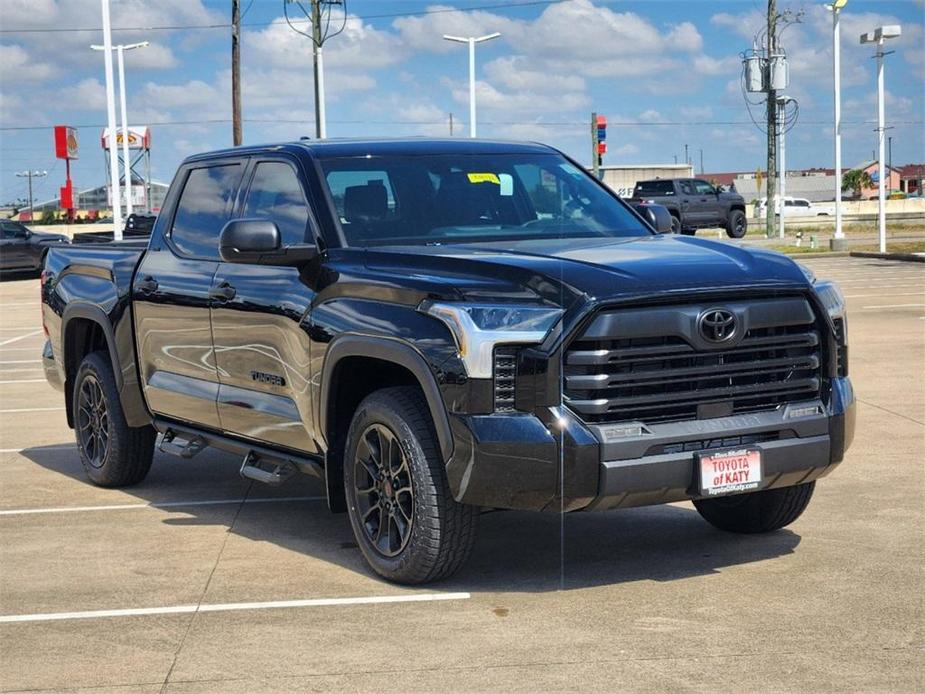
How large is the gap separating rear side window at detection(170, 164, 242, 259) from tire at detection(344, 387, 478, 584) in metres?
1.88

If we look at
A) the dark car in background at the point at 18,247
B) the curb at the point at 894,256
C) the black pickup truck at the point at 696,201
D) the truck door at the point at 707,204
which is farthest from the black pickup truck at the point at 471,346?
the truck door at the point at 707,204

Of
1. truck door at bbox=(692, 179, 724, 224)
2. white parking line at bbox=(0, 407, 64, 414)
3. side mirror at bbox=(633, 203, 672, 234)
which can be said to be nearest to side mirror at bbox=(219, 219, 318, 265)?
side mirror at bbox=(633, 203, 672, 234)

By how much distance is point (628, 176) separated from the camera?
366ft

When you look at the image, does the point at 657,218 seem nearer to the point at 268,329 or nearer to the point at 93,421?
the point at 268,329

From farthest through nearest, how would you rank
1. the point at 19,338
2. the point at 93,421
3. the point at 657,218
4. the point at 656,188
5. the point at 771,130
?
Result: the point at 771,130, the point at 656,188, the point at 19,338, the point at 93,421, the point at 657,218

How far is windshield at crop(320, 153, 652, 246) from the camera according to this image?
709 centimetres

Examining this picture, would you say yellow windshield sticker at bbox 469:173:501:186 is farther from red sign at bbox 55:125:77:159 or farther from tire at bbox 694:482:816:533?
red sign at bbox 55:125:77:159

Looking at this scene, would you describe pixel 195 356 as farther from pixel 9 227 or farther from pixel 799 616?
pixel 9 227

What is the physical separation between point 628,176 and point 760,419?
351ft

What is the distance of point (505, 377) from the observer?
578cm

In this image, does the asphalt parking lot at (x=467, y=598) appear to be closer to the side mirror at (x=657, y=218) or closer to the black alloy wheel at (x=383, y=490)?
the black alloy wheel at (x=383, y=490)

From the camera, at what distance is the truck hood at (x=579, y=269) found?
5.80 metres

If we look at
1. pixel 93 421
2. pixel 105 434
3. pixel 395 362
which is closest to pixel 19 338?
pixel 93 421

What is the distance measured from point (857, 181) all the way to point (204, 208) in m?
145
